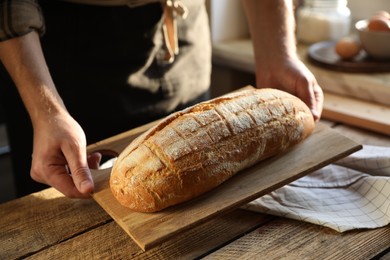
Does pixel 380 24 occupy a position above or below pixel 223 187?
above

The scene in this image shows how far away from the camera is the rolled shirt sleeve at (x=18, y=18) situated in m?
1.11

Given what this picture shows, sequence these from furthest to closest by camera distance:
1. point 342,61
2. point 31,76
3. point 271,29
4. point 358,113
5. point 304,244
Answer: point 342,61, point 358,113, point 271,29, point 31,76, point 304,244

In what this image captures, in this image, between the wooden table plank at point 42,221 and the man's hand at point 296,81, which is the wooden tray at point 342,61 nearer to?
the man's hand at point 296,81

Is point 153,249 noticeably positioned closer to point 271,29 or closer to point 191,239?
point 191,239

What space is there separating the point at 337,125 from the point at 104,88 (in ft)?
2.29

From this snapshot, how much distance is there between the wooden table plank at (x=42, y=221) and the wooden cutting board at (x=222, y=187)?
0.30 feet

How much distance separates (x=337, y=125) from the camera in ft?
5.14

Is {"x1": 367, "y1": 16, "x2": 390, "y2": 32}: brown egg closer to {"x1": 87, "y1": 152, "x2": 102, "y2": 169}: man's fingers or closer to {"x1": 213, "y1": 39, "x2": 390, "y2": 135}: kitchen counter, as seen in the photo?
{"x1": 213, "y1": 39, "x2": 390, "y2": 135}: kitchen counter

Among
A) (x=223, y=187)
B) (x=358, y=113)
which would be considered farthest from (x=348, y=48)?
(x=223, y=187)

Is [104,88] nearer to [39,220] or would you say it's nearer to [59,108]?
[59,108]

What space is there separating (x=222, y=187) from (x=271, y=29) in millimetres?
586

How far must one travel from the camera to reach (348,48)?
192 cm

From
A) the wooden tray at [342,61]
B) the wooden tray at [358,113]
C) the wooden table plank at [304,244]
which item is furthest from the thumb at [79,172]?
the wooden tray at [342,61]

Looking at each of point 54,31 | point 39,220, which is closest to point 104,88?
point 54,31
